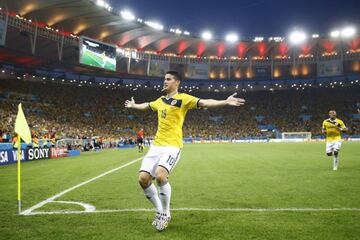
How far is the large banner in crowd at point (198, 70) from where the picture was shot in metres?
64.8

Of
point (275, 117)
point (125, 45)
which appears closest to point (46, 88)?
point (125, 45)

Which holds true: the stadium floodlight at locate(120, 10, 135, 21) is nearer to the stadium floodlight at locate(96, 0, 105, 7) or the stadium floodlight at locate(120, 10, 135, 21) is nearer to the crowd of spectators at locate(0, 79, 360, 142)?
the stadium floodlight at locate(96, 0, 105, 7)

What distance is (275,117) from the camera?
64.4 metres

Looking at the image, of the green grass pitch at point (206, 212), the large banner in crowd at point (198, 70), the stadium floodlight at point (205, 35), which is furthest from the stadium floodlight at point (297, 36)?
the green grass pitch at point (206, 212)

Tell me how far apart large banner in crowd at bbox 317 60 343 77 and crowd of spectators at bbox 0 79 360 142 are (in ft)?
20.9

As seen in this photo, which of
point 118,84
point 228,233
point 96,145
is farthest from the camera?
point 118,84

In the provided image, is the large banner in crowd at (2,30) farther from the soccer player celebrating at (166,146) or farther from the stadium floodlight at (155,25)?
the soccer player celebrating at (166,146)

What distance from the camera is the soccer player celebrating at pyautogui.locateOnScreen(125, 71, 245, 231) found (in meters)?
4.96

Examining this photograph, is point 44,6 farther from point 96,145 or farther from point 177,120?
point 177,120

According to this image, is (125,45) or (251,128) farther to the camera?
(251,128)

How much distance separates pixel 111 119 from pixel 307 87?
143 feet

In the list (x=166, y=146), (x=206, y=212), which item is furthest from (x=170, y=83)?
(x=206, y=212)

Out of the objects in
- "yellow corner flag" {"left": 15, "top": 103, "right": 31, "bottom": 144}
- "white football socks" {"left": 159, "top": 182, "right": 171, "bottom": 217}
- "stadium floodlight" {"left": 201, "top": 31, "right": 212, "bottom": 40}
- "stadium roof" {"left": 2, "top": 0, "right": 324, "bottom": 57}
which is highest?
"stadium floodlight" {"left": 201, "top": 31, "right": 212, "bottom": 40}

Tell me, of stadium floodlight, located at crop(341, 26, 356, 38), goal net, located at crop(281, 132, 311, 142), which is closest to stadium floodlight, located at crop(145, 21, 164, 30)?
goal net, located at crop(281, 132, 311, 142)
